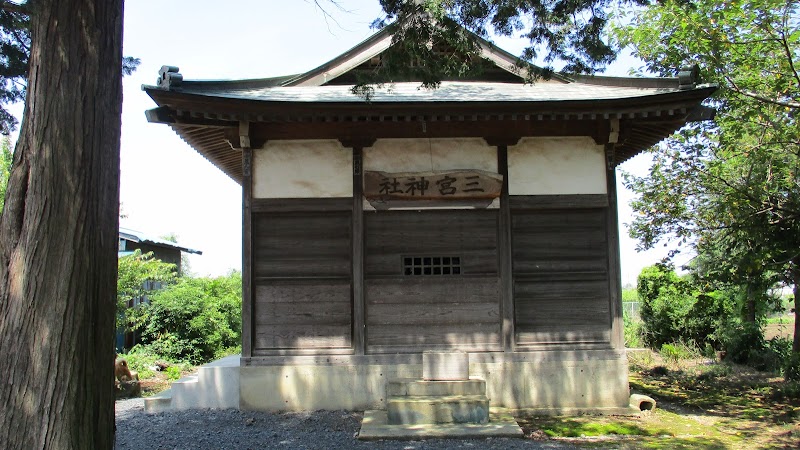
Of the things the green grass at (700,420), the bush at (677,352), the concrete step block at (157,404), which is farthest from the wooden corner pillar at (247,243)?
the bush at (677,352)

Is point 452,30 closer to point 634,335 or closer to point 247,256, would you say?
point 247,256

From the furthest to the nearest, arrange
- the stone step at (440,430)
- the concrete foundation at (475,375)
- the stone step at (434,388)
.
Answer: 1. the concrete foundation at (475,375)
2. the stone step at (434,388)
3. the stone step at (440,430)

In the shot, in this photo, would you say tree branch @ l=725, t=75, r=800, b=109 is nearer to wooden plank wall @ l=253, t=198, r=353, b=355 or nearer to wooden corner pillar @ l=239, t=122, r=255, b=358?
wooden plank wall @ l=253, t=198, r=353, b=355

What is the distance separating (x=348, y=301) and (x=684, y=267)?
813 centimetres

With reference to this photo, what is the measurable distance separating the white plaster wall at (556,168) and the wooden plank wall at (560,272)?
0.56 ft

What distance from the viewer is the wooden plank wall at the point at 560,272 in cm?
877

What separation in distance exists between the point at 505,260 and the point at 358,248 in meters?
A: 2.21

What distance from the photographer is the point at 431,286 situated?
28.8ft

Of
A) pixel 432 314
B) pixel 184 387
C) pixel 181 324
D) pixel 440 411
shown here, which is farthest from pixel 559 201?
pixel 181 324

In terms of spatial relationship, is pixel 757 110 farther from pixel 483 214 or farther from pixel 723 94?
pixel 483 214

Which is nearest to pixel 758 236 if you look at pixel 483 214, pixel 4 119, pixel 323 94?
pixel 483 214

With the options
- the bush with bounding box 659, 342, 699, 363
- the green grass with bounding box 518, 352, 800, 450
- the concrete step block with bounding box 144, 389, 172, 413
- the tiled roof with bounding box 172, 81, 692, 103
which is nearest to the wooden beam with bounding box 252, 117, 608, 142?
the tiled roof with bounding box 172, 81, 692, 103

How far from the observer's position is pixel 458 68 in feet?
24.0

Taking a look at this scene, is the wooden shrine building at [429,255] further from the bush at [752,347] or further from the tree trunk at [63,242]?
the bush at [752,347]
